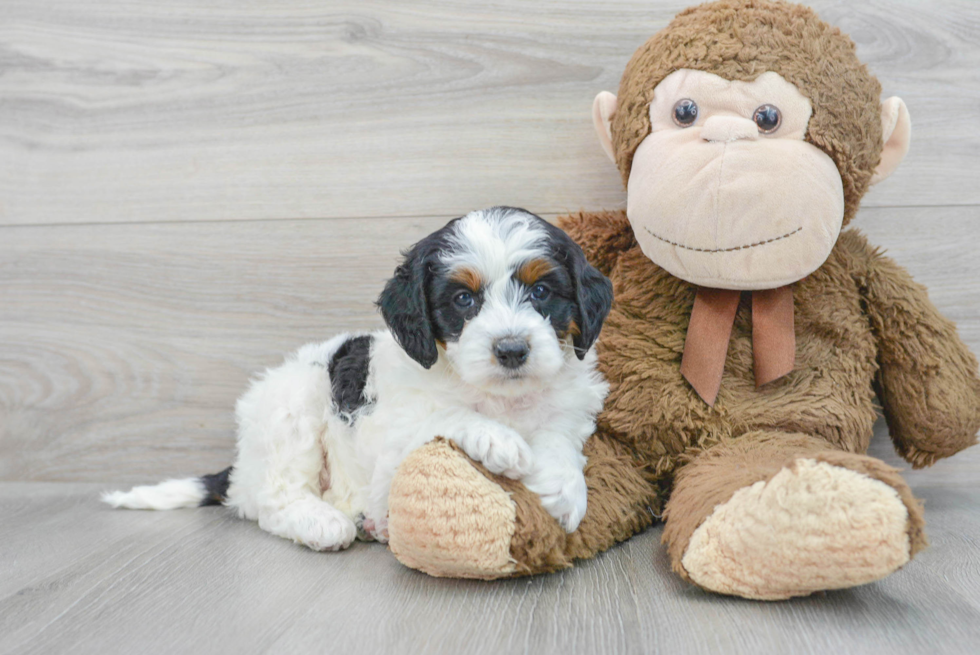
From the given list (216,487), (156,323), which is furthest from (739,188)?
(156,323)

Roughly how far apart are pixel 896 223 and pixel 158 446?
2099 millimetres

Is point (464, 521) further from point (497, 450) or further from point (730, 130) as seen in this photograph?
point (730, 130)

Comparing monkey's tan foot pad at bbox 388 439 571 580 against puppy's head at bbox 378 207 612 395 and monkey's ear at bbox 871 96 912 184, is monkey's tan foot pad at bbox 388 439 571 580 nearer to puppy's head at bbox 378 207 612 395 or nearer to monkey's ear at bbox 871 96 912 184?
puppy's head at bbox 378 207 612 395

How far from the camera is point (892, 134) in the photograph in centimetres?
158

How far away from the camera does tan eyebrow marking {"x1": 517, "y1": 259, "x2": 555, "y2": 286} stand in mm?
1364

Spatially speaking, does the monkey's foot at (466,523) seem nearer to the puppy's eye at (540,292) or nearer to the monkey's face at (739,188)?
the puppy's eye at (540,292)

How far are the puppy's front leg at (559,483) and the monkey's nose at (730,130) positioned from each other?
0.67m

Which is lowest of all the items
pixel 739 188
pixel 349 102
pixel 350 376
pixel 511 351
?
pixel 350 376

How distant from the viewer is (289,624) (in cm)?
114

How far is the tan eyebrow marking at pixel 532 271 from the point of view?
1.36 metres

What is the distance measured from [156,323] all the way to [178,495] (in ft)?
1.65

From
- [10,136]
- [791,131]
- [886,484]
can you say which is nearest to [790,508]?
[886,484]

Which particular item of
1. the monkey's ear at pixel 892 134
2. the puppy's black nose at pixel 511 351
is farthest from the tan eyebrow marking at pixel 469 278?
the monkey's ear at pixel 892 134

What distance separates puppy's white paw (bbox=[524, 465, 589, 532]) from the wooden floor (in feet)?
2.18
